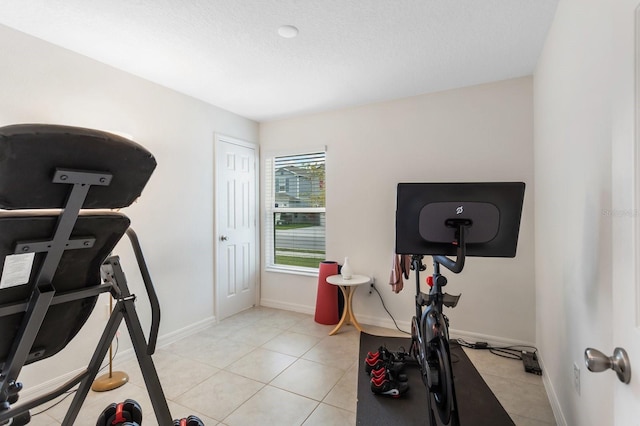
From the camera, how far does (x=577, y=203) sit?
1.50m

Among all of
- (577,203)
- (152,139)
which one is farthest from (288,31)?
(577,203)

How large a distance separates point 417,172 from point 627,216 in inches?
102

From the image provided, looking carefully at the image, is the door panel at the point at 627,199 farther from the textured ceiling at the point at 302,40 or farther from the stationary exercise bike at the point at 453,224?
the textured ceiling at the point at 302,40

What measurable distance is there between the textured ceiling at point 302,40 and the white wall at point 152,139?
16cm

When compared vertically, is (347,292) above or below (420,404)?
above

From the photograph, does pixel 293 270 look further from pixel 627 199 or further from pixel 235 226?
pixel 627 199

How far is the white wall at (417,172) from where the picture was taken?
2781mm

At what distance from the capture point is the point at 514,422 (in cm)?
181

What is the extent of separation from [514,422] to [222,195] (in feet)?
11.0

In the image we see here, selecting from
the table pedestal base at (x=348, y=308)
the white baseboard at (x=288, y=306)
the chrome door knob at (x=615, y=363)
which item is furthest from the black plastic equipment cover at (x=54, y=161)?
the white baseboard at (x=288, y=306)

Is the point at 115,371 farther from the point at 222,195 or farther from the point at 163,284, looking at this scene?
the point at 222,195

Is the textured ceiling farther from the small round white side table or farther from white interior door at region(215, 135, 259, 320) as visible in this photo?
the small round white side table

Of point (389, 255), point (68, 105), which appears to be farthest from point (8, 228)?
point (389, 255)

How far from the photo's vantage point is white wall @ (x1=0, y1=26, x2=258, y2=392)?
6.81 ft
